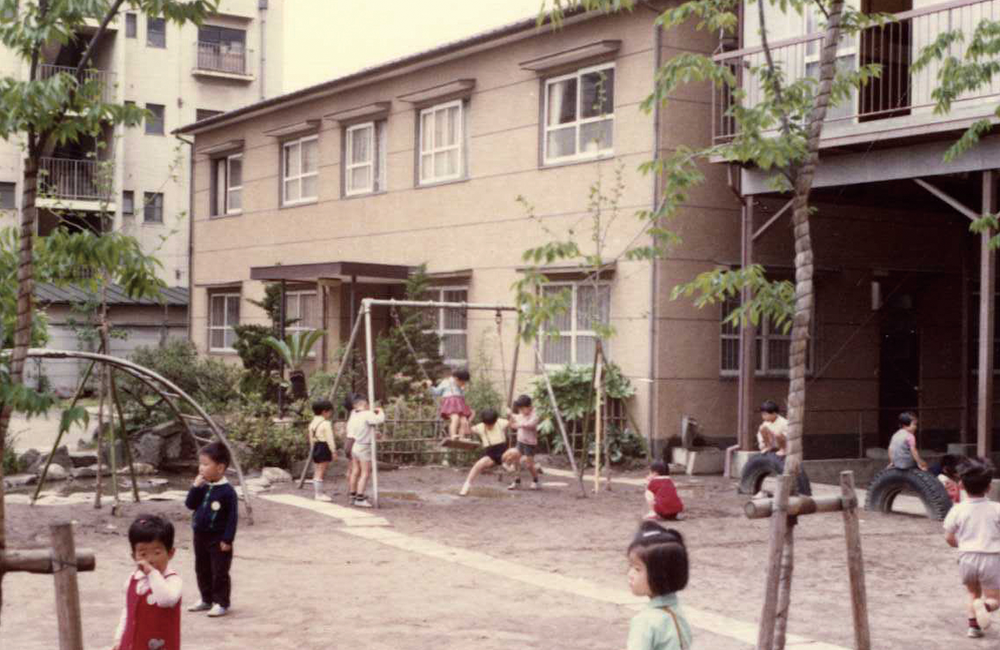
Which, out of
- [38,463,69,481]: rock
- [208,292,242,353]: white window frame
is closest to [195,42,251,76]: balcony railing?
[208,292,242,353]: white window frame

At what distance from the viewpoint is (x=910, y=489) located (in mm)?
14102

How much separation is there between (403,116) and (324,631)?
16818 millimetres

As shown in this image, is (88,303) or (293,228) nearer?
(293,228)

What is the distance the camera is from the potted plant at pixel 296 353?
22.3m

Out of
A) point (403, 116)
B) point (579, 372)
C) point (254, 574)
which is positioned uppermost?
point (403, 116)

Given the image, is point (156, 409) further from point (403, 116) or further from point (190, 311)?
point (190, 311)

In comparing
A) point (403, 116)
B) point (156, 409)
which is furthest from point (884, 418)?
point (156, 409)

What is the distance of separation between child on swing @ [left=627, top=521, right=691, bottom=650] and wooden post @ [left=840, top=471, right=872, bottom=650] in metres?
2.01

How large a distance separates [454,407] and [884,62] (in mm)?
7729

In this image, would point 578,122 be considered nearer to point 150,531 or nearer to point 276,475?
point 276,475

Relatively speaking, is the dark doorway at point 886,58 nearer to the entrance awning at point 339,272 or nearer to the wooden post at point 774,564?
the entrance awning at point 339,272

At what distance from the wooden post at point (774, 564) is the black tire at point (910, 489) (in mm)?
8441

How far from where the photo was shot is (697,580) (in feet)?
33.7

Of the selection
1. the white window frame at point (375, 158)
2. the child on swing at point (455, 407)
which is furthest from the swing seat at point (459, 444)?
the white window frame at point (375, 158)
